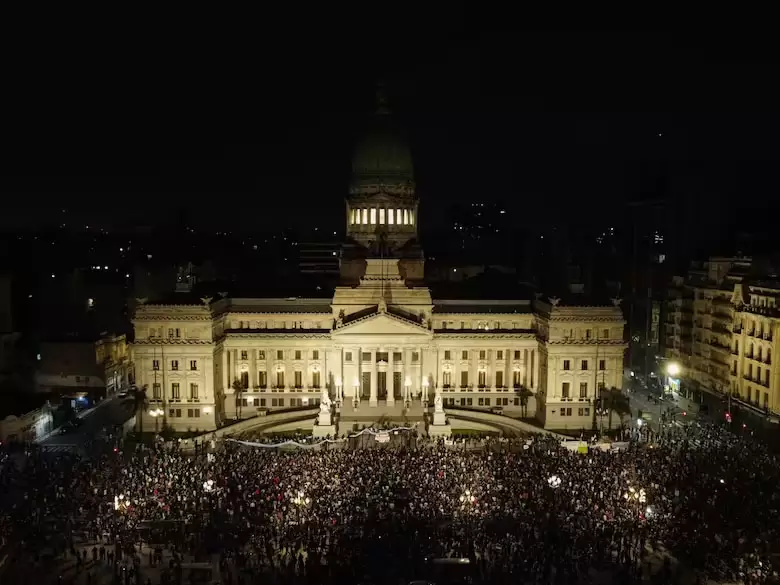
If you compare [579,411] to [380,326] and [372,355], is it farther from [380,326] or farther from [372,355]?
[380,326]

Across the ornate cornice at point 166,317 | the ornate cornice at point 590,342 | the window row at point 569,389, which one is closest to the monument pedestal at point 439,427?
the window row at point 569,389


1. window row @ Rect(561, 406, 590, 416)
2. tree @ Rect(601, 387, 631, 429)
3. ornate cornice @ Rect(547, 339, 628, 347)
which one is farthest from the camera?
window row @ Rect(561, 406, 590, 416)

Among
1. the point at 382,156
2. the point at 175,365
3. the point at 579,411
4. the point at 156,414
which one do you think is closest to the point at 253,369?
the point at 175,365

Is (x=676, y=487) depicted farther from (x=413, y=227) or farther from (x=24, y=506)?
(x=413, y=227)

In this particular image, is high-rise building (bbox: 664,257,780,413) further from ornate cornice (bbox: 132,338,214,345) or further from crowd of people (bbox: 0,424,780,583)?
ornate cornice (bbox: 132,338,214,345)

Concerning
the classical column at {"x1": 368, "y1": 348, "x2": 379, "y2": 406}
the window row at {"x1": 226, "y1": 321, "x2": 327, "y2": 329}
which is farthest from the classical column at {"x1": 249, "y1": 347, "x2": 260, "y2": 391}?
the classical column at {"x1": 368, "y1": 348, "x2": 379, "y2": 406}

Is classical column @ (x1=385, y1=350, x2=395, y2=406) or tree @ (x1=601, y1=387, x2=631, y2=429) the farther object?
classical column @ (x1=385, y1=350, x2=395, y2=406)

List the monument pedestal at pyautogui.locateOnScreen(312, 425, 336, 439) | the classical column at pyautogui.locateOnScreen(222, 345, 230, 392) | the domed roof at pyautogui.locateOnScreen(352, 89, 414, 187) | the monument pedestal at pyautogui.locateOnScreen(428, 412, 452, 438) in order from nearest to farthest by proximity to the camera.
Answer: the monument pedestal at pyautogui.locateOnScreen(312, 425, 336, 439), the monument pedestal at pyautogui.locateOnScreen(428, 412, 452, 438), the classical column at pyautogui.locateOnScreen(222, 345, 230, 392), the domed roof at pyautogui.locateOnScreen(352, 89, 414, 187)

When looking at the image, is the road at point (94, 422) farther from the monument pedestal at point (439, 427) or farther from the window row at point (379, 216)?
the window row at point (379, 216)
